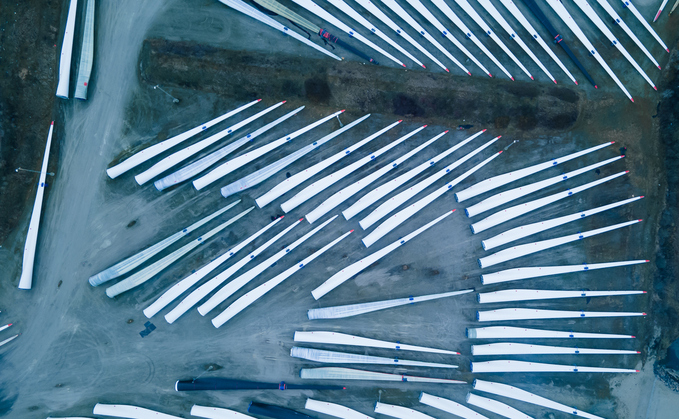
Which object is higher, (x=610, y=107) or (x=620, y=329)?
(x=610, y=107)

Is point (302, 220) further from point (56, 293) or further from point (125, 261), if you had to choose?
point (56, 293)

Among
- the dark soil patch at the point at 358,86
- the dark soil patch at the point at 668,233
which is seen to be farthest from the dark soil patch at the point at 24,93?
the dark soil patch at the point at 668,233

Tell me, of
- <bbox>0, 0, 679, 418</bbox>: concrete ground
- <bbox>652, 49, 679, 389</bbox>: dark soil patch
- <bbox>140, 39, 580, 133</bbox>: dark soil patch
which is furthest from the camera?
<bbox>0, 0, 679, 418</bbox>: concrete ground

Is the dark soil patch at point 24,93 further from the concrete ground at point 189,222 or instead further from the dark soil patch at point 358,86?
the dark soil patch at point 358,86

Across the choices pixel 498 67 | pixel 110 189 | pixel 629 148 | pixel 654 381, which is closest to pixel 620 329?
pixel 654 381

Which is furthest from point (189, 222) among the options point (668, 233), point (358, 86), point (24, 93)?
point (668, 233)

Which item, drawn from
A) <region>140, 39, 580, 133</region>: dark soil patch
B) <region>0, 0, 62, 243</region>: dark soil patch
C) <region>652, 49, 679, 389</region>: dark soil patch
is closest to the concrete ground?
<region>140, 39, 580, 133</region>: dark soil patch

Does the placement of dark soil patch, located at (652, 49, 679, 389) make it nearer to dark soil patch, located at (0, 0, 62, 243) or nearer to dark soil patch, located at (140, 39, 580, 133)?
dark soil patch, located at (140, 39, 580, 133)

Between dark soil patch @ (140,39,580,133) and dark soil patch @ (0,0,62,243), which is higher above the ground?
dark soil patch @ (140,39,580,133)
